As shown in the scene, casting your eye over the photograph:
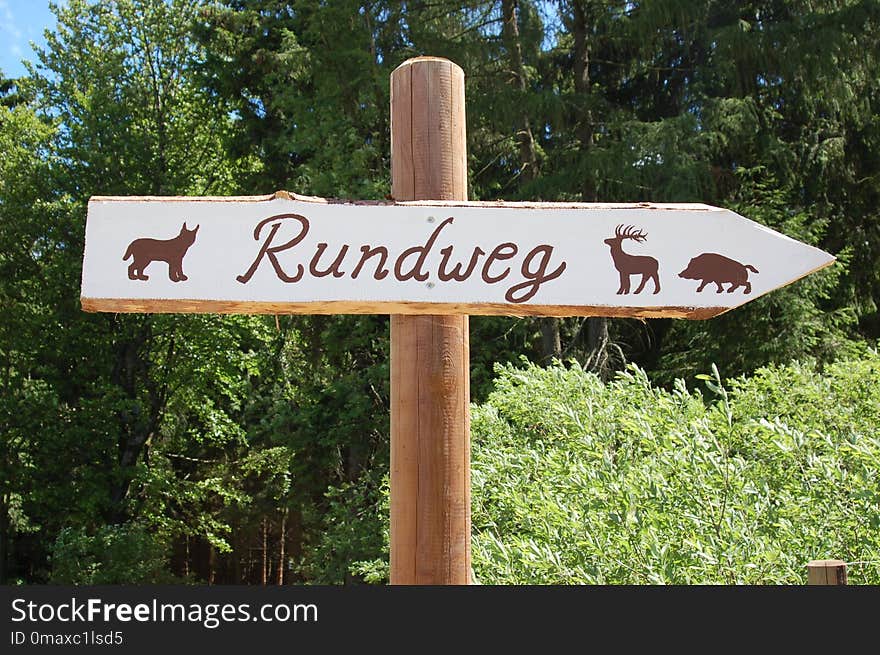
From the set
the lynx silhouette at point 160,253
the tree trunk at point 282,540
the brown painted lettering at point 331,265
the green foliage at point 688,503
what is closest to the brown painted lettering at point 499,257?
Result: the brown painted lettering at point 331,265

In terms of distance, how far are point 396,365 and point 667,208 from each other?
666 mm

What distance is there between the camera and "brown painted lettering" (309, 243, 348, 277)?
174 centimetres

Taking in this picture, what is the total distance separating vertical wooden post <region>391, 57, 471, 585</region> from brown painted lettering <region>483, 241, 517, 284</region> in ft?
0.48

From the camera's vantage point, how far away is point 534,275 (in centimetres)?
177

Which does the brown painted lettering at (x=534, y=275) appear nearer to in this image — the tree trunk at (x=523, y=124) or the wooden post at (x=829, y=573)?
the wooden post at (x=829, y=573)

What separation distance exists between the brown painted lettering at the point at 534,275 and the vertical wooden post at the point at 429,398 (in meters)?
0.16

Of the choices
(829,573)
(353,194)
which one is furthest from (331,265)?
(353,194)

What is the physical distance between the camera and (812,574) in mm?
1786

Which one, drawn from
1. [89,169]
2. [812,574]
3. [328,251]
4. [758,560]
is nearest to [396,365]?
[328,251]

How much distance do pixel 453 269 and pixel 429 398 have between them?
0.28 meters

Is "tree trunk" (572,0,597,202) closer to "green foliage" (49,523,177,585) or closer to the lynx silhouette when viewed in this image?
"green foliage" (49,523,177,585)

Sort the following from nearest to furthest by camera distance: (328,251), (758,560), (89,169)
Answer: (328,251), (758,560), (89,169)

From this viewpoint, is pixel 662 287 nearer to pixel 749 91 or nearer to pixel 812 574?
pixel 812 574

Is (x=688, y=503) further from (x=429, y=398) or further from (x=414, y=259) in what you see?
(x=414, y=259)
